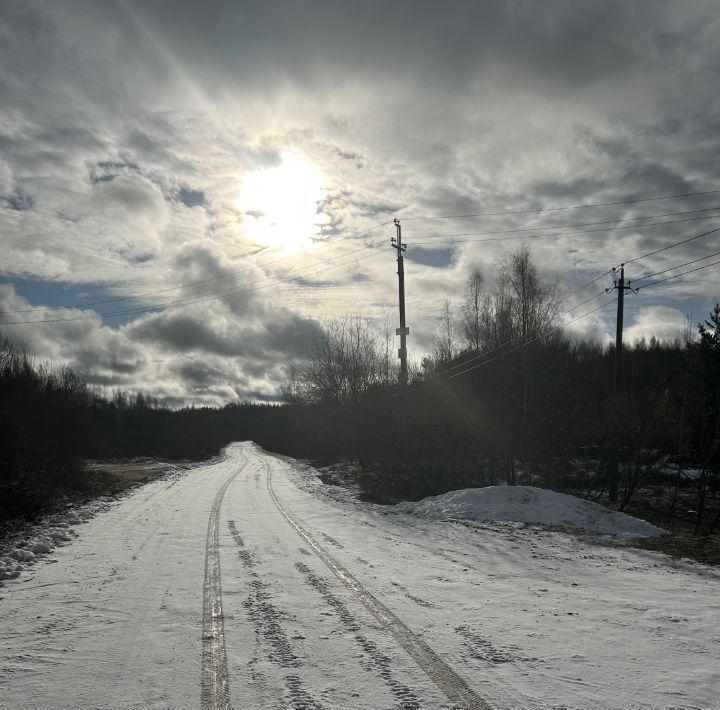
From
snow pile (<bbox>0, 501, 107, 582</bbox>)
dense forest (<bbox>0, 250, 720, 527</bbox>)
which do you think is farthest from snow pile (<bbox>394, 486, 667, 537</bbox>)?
snow pile (<bbox>0, 501, 107, 582</bbox>)

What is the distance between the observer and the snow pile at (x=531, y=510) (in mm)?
13320

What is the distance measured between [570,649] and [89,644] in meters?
4.67

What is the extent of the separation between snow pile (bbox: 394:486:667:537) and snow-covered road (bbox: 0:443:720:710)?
254cm

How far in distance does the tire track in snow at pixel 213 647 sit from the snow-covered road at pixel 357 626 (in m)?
0.02

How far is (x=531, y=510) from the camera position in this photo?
14.8 m

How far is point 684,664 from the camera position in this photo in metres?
4.94

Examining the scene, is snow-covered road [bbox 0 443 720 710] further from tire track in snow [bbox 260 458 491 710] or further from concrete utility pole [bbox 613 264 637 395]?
concrete utility pole [bbox 613 264 637 395]

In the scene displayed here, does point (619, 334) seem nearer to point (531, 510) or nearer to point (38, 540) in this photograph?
point (531, 510)

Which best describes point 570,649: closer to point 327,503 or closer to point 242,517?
point 242,517

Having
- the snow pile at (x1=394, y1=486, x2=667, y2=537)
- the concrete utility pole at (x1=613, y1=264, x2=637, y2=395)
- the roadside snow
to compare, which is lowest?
the roadside snow

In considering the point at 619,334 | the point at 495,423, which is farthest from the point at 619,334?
the point at 495,423

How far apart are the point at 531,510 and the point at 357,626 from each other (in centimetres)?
1018

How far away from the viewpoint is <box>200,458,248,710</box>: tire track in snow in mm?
4254

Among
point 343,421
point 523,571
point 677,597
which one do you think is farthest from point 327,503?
point 343,421
